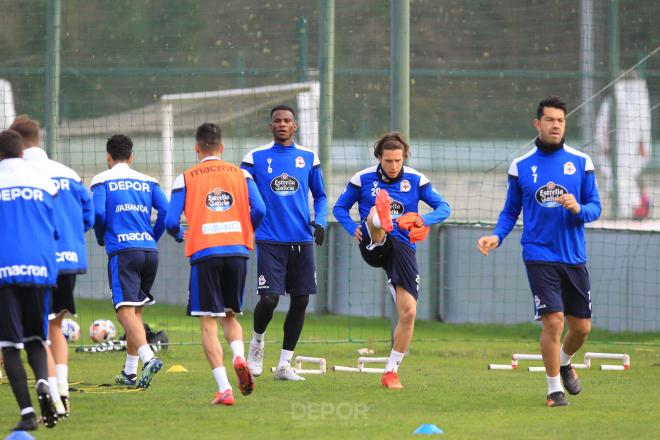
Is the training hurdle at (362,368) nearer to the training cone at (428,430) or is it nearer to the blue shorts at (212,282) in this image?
the blue shorts at (212,282)

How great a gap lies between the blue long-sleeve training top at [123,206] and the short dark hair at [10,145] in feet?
6.80

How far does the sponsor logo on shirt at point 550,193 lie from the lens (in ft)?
30.7

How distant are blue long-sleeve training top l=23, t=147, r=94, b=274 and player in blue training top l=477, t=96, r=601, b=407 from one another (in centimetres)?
285

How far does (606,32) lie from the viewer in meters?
17.0

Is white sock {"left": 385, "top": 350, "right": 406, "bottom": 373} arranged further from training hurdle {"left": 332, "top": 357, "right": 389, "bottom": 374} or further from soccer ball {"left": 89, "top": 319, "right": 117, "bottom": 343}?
soccer ball {"left": 89, "top": 319, "right": 117, "bottom": 343}

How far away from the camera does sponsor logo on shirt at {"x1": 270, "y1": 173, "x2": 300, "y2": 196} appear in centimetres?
1103

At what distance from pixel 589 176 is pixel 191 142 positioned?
9.77m

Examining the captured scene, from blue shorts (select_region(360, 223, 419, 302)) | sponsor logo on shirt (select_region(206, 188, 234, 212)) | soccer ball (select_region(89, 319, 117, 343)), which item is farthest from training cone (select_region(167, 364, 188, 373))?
sponsor logo on shirt (select_region(206, 188, 234, 212))

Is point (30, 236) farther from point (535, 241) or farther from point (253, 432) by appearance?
point (535, 241)

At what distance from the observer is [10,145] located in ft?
27.0

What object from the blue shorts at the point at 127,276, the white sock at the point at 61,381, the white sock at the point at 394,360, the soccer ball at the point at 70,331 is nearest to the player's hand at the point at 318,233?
the white sock at the point at 394,360

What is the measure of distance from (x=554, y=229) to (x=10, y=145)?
154 inches

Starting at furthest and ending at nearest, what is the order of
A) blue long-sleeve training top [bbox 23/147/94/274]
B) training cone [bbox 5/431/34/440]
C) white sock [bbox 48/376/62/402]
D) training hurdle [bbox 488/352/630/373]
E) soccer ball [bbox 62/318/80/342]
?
soccer ball [bbox 62/318/80/342], training hurdle [bbox 488/352/630/373], blue long-sleeve training top [bbox 23/147/94/274], white sock [bbox 48/376/62/402], training cone [bbox 5/431/34/440]

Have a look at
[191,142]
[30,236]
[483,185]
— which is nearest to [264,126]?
[191,142]
